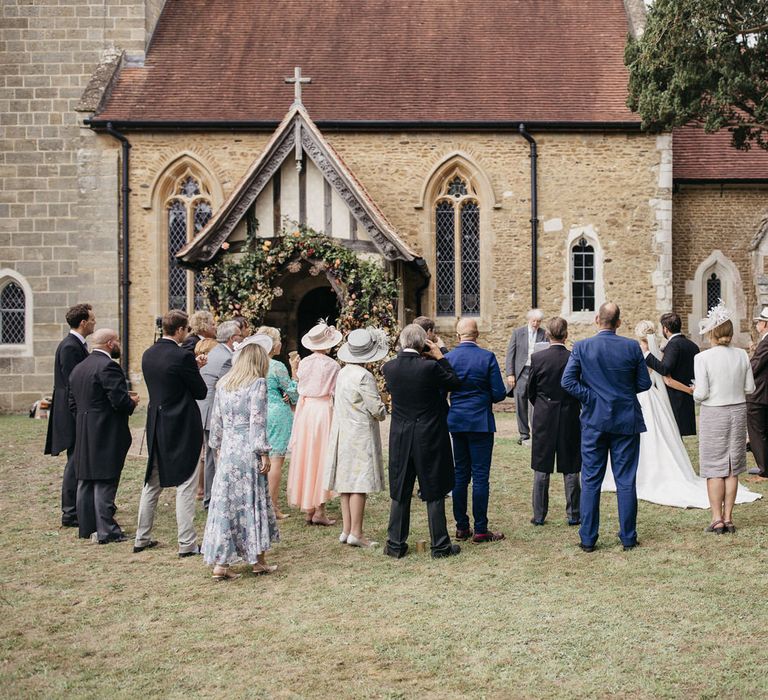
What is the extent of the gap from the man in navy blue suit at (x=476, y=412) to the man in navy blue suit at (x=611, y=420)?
0.73 metres

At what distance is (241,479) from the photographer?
6234 millimetres

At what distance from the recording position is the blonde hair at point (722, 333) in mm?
7285

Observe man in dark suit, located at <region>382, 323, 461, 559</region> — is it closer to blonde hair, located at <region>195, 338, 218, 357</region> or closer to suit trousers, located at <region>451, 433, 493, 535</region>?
suit trousers, located at <region>451, 433, 493, 535</region>

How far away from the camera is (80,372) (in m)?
7.26

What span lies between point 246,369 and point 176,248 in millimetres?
12716

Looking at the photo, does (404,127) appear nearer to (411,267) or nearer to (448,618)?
(411,267)

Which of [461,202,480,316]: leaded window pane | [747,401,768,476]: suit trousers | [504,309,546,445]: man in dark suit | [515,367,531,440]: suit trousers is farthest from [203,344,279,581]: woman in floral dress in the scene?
[461,202,480,316]: leaded window pane

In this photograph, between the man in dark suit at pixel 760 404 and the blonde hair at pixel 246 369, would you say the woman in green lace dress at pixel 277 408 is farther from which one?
the man in dark suit at pixel 760 404

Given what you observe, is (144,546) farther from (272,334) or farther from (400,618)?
(400,618)

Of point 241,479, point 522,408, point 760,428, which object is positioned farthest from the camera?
point 522,408

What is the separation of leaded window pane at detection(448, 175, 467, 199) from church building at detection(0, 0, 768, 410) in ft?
0.19

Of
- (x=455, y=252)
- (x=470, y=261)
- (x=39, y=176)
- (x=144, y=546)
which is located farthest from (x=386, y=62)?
(x=144, y=546)

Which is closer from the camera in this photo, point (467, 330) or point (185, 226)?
point (467, 330)

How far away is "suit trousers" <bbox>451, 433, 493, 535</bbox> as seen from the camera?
707 centimetres
